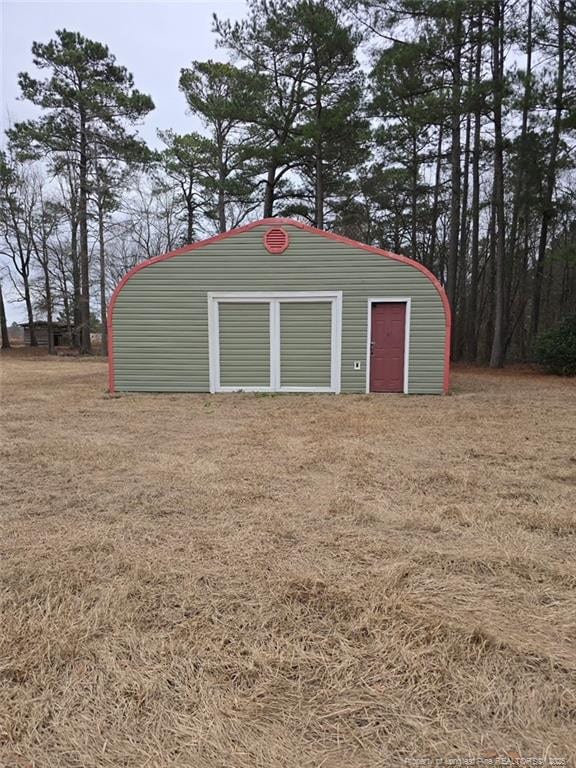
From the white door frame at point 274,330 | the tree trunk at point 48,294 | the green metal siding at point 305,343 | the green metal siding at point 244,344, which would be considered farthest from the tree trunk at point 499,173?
the tree trunk at point 48,294

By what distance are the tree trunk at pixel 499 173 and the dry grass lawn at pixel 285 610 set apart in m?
12.5

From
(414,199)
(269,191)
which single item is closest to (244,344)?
(269,191)

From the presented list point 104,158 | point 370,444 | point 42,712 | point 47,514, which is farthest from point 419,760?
point 104,158

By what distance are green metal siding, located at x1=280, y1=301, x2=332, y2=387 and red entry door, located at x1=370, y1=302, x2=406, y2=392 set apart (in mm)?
928

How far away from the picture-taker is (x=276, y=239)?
8828 millimetres

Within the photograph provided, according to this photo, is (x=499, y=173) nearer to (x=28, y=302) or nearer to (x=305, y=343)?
(x=305, y=343)

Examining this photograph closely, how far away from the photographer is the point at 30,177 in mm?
24594

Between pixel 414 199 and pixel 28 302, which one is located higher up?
pixel 414 199

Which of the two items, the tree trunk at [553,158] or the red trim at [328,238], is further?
the tree trunk at [553,158]

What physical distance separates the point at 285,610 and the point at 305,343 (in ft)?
24.3

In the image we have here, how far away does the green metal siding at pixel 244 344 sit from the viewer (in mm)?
9094

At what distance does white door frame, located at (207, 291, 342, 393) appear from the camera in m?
8.95

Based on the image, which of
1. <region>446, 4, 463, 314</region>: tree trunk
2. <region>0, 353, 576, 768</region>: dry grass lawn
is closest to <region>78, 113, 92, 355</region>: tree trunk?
<region>446, 4, 463, 314</region>: tree trunk

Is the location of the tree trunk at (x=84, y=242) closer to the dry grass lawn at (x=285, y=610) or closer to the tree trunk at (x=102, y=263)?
the tree trunk at (x=102, y=263)
